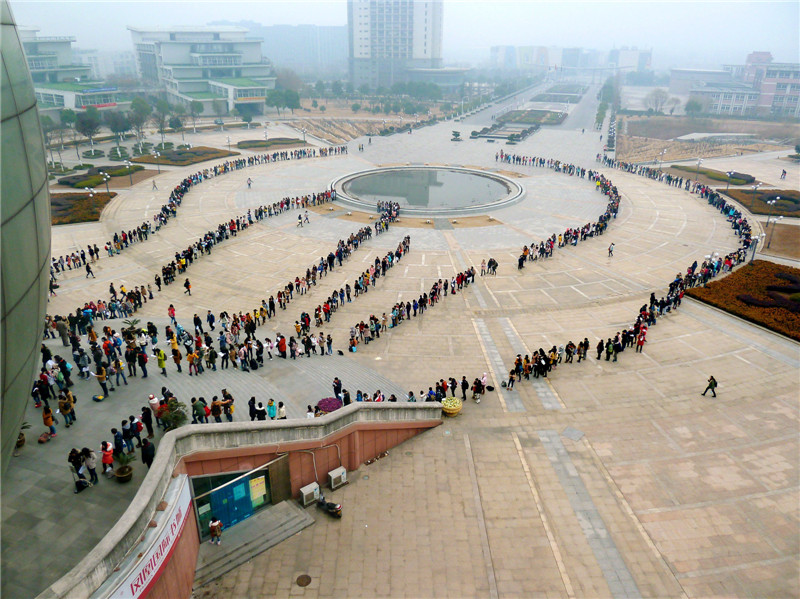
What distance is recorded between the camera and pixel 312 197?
164 ft

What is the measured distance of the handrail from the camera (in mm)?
9148

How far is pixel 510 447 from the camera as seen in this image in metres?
18.0

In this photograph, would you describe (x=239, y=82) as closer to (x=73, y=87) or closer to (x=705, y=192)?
(x=73, y=87)

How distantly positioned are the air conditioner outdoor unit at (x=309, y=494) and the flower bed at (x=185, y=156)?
6186 cm

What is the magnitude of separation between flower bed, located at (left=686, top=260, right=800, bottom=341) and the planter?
A: 29048 millimetres

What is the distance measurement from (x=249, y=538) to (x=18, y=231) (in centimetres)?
1020

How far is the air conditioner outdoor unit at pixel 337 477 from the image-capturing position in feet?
52.5

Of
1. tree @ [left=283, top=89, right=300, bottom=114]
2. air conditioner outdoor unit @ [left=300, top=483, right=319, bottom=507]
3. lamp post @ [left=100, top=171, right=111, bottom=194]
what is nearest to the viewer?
air conditioner outdoor unit @ [left=300, top=483, right=319, bottom=507]

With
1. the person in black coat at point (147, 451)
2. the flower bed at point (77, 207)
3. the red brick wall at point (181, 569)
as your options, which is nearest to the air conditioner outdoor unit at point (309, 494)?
the red brick wall at point (181, 569)

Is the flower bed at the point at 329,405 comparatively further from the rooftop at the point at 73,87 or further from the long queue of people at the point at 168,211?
the rooftop at the point at 73,87

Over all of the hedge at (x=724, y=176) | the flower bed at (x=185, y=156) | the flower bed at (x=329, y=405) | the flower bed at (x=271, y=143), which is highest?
the flower bed at (x=271, y=143)

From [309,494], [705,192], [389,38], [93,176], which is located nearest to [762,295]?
[309,494]

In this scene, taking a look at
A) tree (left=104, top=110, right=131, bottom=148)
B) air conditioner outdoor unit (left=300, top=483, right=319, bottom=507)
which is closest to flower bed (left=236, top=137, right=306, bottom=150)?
tree (left=104, top=110, right=131, bottom=148)

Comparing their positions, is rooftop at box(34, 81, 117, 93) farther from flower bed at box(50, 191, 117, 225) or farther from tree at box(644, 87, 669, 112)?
tree at box(644, 87, 669, 112)
